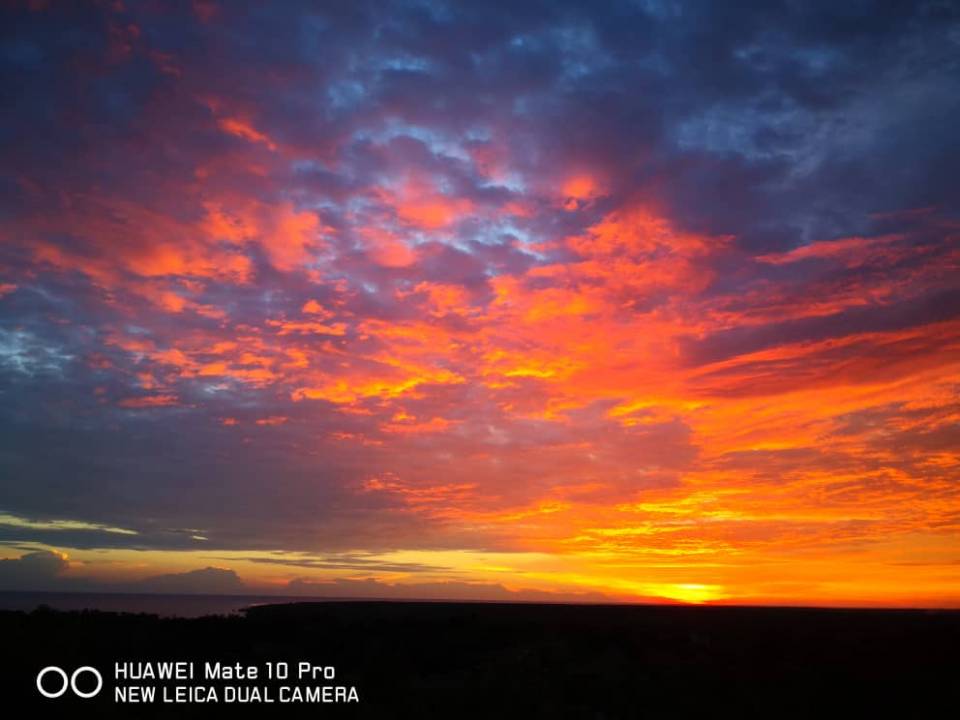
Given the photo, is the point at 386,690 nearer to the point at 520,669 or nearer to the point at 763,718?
the point at 520,669

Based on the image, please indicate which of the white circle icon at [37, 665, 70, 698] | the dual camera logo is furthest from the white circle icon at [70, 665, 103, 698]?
the white circle icon at [37, 665, 70, 698]

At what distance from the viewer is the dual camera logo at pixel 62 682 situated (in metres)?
18.3

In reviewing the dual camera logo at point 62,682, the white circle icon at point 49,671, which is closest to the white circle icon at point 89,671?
the dual camera logo at point 62,682

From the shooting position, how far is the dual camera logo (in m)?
18.3

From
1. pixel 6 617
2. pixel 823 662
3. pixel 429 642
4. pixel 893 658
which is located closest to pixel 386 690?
pixel 429 642

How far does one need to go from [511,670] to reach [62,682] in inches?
553

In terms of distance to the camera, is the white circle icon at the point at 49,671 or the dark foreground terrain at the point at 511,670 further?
the dark foreground terrain at the point at 511,670

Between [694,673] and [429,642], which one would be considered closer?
[694,673]

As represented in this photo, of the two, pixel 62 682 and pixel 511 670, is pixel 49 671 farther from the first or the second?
pixel 511 670

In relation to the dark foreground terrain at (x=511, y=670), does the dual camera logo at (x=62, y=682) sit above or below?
above

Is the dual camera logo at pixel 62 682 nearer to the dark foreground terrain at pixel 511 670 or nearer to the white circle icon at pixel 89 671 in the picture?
the white circle icon at pixel 89 671

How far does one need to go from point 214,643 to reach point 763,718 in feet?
74.8

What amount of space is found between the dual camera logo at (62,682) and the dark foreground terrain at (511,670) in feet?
0.55

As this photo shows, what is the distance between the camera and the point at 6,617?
3078 centimetres
